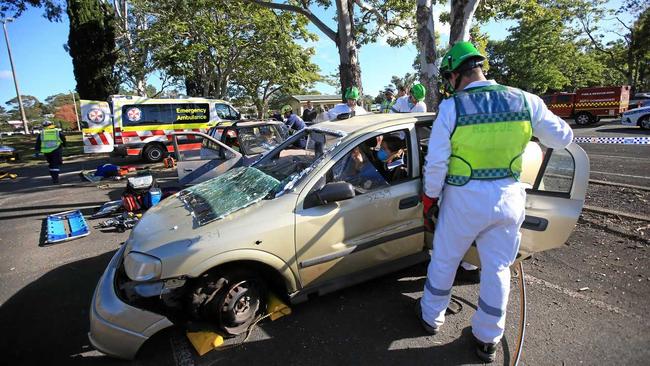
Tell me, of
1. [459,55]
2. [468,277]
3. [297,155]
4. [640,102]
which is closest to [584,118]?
[640,102]

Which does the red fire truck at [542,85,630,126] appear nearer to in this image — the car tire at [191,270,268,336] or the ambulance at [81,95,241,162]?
the ambulance at [81,95,241,162]

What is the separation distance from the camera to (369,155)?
9.96 feet

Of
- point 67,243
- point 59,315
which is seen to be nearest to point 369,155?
point 59,315

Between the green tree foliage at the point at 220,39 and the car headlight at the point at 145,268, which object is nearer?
the car headlight at the point at 145,268

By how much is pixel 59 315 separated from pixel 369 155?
124 inches

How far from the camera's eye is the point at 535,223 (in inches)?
101

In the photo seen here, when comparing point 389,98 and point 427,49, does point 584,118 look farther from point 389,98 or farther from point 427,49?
point 427,49

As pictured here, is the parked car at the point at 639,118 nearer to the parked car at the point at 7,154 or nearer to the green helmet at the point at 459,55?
the green helmet at the point at 459,55

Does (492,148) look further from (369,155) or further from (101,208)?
(101,208)

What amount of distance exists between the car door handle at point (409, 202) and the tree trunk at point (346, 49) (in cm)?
597

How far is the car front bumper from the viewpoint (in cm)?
228

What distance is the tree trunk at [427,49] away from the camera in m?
6.36

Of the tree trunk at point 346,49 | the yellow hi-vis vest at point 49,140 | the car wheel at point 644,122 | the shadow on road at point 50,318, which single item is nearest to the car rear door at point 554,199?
the shadow on road at point 50,318

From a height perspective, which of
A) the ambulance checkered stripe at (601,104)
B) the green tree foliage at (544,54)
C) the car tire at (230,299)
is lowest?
the car tire at (230,299)
